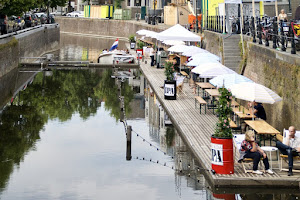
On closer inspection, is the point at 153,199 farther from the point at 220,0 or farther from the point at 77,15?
the point at 77,15

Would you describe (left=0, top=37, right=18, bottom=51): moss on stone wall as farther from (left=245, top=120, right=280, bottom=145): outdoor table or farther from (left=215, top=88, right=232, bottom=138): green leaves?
(left=215, top=88, right=232, bottom=138): green leaves

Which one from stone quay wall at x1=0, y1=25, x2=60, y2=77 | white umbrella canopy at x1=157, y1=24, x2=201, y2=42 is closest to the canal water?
white umbrella canopy at x1=157, y1=24, x2=201, y2=42

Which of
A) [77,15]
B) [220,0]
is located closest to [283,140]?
[220,0]

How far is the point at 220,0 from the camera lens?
41.2 meters

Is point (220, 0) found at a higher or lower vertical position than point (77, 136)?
higher

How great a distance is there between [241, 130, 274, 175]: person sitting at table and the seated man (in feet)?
1.46

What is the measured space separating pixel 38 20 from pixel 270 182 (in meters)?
60.9

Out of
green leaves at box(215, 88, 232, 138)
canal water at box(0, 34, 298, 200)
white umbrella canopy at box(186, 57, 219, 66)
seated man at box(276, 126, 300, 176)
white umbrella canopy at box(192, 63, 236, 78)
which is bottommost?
canal water at box(0, 34, 298, 200)

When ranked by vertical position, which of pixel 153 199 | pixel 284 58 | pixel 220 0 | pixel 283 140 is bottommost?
pixel 153 199

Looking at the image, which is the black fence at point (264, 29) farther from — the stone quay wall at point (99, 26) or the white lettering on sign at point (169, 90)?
the stone quay wall at point (99, 26)

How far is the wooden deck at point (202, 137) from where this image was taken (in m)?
16.4

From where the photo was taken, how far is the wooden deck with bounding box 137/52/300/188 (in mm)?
16438

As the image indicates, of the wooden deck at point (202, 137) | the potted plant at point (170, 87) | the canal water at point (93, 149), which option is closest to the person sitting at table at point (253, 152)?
the wooden deck at point (202, 137)

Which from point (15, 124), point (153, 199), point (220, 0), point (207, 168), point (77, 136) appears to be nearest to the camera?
point (153, 199)
